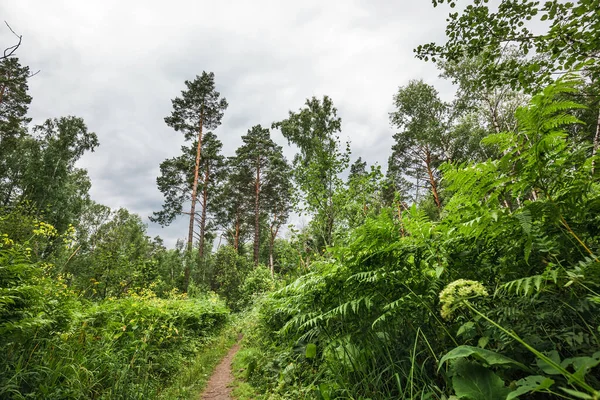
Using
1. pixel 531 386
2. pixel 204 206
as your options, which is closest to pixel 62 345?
pixel 531 386

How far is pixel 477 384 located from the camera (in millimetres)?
1305

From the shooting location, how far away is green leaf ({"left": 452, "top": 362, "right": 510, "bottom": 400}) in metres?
1.25

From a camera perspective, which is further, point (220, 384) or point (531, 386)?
point (220, 384)

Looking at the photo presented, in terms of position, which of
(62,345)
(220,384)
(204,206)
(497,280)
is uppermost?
(204,206)

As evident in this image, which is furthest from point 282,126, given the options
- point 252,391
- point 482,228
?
point 482,228

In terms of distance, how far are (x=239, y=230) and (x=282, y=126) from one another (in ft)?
49.6

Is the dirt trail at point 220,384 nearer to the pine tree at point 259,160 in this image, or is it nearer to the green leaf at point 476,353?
the green leaf at point 476,353

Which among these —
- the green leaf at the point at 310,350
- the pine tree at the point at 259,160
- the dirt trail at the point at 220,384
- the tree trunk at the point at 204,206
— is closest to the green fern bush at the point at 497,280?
the green leaf at the point at 310,350

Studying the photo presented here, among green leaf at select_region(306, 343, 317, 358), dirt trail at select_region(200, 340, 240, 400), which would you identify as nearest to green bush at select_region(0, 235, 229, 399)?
dirt trail at select_region(200, 340, 240, 400)

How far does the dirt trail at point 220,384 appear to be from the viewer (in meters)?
4.76

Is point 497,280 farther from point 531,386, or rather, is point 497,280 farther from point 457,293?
point 531,386

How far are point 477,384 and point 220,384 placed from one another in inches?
223

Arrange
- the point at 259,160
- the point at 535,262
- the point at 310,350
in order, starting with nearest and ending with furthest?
the point at 535,262, the point at 310,350, the point at 259,160

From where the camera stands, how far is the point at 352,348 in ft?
8.30
